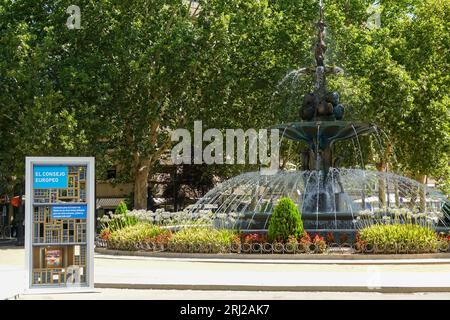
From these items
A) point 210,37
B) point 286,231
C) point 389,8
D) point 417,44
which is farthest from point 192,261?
point 389,8

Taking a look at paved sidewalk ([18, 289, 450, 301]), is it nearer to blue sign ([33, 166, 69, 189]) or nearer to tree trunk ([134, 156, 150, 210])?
blue sign ([33, 166, 69, 189])

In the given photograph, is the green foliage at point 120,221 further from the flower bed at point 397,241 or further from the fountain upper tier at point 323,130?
the flower bed at point 397,241

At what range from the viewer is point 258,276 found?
16500mm

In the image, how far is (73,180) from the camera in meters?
14.1

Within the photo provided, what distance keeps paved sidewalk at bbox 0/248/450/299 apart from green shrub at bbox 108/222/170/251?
1935 mm

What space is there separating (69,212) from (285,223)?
8.46 metres

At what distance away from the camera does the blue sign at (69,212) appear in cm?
1405

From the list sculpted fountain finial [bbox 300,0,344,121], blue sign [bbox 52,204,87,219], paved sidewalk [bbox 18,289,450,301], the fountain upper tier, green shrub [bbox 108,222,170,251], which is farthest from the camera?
sculpted fountain finial [bbox 300,0,344,121]

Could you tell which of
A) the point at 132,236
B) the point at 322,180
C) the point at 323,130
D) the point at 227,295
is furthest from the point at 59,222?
the point at 323,130

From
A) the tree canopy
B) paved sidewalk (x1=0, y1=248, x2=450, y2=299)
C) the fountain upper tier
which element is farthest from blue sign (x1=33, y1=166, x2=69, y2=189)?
the tree canopy

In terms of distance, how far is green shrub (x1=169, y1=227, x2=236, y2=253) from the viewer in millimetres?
21703

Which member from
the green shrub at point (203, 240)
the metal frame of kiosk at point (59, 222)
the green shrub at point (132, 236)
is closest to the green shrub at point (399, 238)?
the green shrub at point (203, 240)

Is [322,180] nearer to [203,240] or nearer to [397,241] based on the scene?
[397,241]

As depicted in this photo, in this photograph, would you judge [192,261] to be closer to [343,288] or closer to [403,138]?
[343,288]
